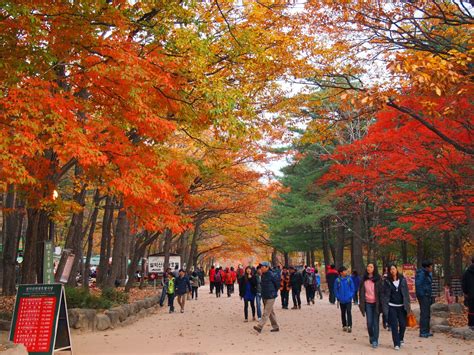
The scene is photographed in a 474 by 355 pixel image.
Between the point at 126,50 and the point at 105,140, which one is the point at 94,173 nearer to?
the point at 105,140

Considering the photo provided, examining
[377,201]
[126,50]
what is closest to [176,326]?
[126,50]

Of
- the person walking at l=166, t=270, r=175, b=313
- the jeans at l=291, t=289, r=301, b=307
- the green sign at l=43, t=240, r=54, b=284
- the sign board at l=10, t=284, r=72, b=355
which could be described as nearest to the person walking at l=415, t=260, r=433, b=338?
the sign board at l=10, t=284, r=72, b=355

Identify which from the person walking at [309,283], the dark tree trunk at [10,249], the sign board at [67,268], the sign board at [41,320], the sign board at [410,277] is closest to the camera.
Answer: the sign board at [41,320]

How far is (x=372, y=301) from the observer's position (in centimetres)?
1013

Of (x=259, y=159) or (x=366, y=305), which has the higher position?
(x=259, y=159)

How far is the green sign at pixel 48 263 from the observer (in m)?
12.3

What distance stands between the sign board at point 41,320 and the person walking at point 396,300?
6001 mm

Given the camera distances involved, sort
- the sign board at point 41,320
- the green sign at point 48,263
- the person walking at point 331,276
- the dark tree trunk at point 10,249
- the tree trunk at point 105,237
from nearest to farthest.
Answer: the sign board at point 41,320
the green sign at point 48,263
the dark tree trunk at point 10,249
the person walking at point 331,276
the tree trunk at point 105,237

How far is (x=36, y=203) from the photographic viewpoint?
1209cm

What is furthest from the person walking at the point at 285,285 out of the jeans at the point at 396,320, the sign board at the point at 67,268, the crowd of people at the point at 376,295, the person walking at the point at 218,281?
the person walking at the point at 218,281

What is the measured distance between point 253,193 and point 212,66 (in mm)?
15807

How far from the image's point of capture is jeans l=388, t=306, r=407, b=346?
9.50 m

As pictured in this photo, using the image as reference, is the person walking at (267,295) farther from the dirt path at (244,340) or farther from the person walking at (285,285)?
the person walking at (285,285)

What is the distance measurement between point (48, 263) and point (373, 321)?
7.87 m
